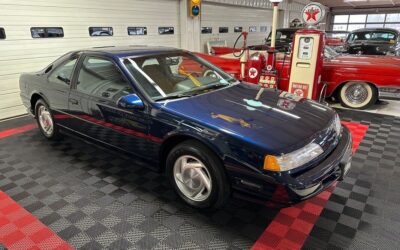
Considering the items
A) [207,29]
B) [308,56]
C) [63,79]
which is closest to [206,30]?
[207,29]

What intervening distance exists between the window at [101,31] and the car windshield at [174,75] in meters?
3.99

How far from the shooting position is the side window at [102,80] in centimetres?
253

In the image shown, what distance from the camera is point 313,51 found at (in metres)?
4.54

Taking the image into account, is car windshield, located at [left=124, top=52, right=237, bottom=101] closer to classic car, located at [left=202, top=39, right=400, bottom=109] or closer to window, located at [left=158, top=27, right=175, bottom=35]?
classic car, located at [left=202, top=39, right=400, bottom=109]

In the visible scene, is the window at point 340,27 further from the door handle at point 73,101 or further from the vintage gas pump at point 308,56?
the door handle at point 73,101

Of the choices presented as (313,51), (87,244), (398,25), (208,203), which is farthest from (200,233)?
(398,25)

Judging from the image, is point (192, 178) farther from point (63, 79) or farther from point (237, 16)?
point (237, 16)

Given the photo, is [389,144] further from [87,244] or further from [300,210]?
[87,244]

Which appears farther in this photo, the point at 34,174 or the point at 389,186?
the point at 34,174

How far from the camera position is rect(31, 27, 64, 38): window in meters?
5.18

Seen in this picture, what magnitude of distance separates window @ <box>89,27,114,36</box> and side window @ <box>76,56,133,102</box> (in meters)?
3.68

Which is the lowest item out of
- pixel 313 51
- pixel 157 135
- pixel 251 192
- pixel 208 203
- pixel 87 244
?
pixel 87 244

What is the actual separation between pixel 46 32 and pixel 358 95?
6070 millimetres

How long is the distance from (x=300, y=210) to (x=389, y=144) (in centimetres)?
210
